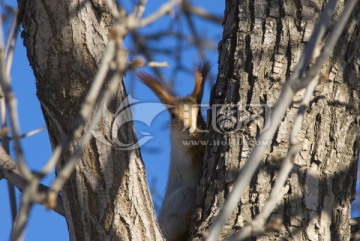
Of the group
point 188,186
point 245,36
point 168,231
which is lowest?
point 168,231

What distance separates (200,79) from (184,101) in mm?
146

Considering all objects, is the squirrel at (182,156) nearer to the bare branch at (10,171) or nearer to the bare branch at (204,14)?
the bare branch at (10,171)

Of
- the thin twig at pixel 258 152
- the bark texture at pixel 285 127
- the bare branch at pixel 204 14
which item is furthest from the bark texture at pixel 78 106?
the bare branch at pixel 204 14

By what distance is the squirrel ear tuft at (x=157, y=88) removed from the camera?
3.49 meters

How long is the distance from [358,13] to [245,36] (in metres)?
0.50

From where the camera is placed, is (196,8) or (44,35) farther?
(196,8)

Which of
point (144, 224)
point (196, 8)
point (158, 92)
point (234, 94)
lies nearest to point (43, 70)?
point (144, 224)

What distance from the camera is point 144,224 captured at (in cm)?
228

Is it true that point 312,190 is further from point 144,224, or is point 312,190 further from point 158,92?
point 158,92

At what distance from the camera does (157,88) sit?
3496mm

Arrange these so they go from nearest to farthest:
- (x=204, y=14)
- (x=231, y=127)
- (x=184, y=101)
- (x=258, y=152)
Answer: (x=258, y=152) → (x=231, y=127) → (x=184, y=101) → (x=204, y=14)

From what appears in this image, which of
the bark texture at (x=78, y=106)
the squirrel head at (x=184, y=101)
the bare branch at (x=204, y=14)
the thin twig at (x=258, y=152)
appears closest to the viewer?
the thin twig at (x=258, y=152)

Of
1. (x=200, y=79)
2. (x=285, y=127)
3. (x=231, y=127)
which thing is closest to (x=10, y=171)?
(x=231, y=127)

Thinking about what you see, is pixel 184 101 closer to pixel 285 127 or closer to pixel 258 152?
pixel 285 127
